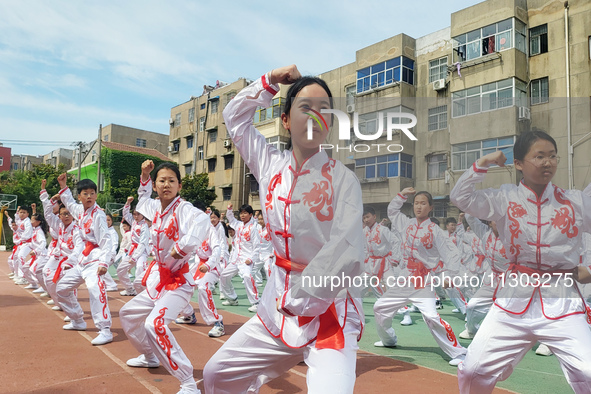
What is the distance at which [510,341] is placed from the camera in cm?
310

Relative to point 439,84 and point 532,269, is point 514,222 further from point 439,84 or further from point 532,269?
point 439,84

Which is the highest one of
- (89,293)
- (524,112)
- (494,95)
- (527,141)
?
(494,95)

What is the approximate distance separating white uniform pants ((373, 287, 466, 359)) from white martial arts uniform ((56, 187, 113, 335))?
359 cm

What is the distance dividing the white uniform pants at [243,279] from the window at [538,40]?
14961 mm

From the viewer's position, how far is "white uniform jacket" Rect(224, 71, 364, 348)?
208 cm

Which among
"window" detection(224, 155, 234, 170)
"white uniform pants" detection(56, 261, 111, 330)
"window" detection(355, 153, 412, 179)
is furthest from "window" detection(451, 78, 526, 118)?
"window" detection(224, 155, 234, 170)

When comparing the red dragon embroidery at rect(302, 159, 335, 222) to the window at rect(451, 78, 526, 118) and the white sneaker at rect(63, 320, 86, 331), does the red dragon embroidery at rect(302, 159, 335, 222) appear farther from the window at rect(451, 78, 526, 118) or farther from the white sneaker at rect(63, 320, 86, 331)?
the window at rect(451, 78, 526, 118)

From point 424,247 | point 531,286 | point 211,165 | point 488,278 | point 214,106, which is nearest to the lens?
point 531,286

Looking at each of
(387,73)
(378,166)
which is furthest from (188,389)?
(387,73)

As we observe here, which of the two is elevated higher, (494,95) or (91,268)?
(494,95)

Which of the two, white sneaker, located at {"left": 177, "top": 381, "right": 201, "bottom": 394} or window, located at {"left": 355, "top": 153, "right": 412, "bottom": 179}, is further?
window, located at {"left": 355, "top": 153, "right": 412, "bottom": 179}

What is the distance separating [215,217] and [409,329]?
483 centimetres

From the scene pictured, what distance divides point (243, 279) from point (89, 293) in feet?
13.4

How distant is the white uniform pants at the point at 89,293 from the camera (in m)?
6.23
